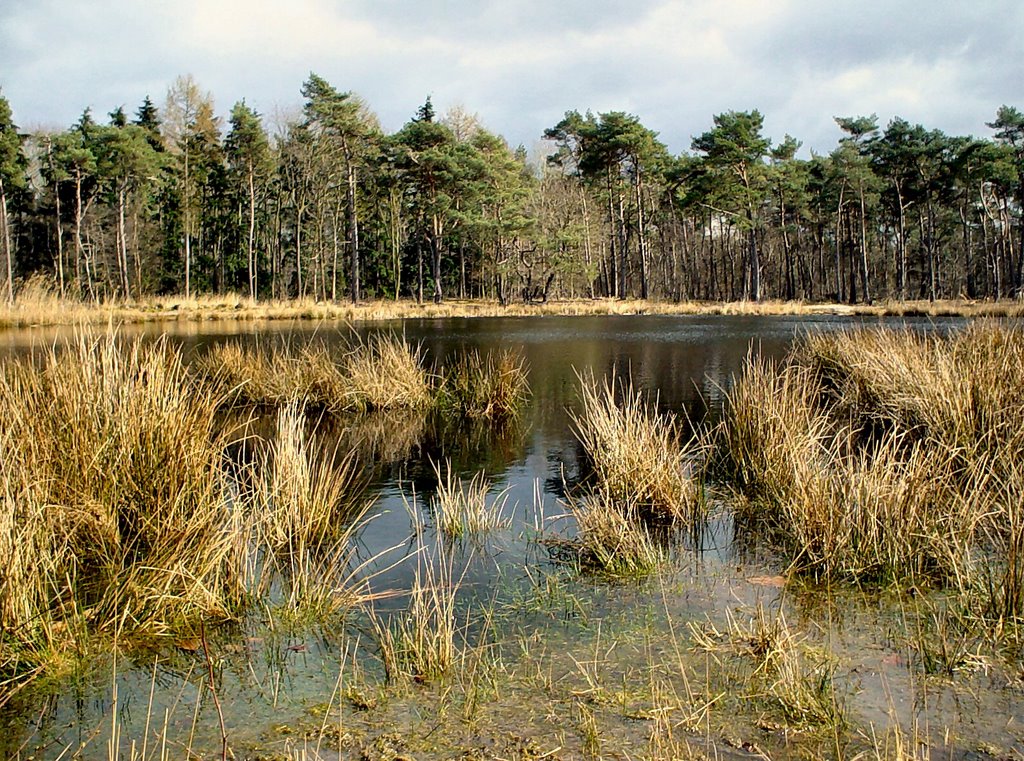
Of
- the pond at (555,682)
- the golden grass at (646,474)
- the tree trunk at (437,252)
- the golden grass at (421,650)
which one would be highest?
the tree trunk at (437,252)

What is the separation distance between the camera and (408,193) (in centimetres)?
4975

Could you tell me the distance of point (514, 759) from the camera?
109 inches

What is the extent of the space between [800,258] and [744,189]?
23.4 metres

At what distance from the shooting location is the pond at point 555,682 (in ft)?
9.33

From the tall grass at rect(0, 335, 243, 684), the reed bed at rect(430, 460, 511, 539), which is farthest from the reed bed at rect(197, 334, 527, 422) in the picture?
the tall grass at rect(0, 335, 243, 684)

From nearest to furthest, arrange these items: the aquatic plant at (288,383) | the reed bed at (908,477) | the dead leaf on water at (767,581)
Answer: the reed bed at (908,477) < the dead leaf on water at (767,581) < the aquatic plant at (288,383)

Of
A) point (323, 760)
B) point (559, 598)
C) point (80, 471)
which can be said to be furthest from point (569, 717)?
point (80, 471)

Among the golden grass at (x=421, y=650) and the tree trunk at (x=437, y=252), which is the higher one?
the tree trunk at (x=437, y=252)

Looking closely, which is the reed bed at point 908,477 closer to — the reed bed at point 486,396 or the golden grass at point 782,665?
the golden grass at point 782,665

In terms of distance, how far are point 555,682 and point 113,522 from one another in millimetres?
2480

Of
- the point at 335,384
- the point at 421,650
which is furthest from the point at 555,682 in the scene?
the point at 335,384

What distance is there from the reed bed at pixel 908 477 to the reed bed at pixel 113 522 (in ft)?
9.25

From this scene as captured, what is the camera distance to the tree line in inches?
1602

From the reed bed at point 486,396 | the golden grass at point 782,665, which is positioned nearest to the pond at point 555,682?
the golden grass at point 782,665
